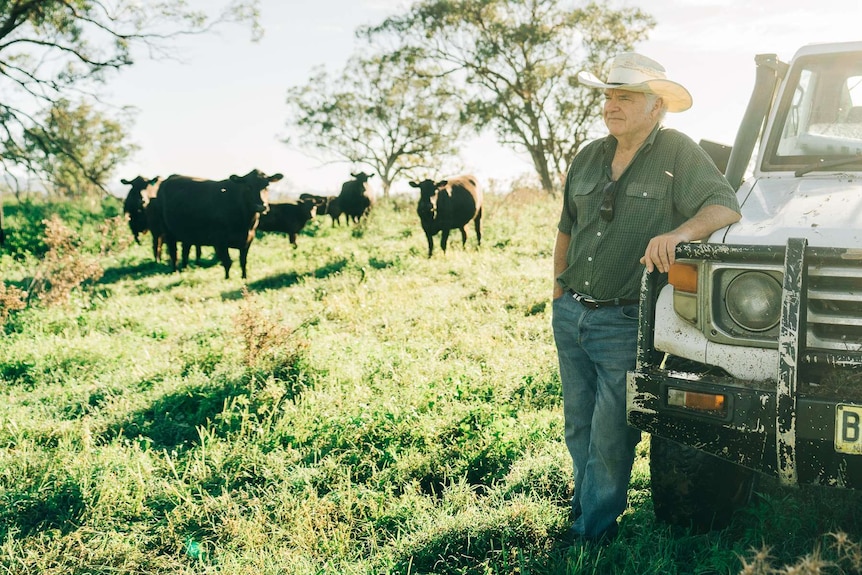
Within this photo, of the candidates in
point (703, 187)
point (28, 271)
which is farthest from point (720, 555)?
point (28, 271)

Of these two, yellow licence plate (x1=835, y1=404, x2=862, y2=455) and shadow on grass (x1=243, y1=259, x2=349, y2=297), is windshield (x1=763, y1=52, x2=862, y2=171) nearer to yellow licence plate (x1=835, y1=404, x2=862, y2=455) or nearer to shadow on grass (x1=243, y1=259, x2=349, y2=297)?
yellow licence plate (x1=835, y1=404, x2=862, y2=455)

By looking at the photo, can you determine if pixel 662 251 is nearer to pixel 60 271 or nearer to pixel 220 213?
pixel 60 271

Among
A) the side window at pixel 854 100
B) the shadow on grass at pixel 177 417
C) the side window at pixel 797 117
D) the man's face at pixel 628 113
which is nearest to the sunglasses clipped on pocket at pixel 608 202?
the man's face at pixel 628 113

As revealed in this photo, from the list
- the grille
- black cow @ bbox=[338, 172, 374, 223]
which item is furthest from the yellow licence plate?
black cow @ bbox=[338, 172, 374, 223]

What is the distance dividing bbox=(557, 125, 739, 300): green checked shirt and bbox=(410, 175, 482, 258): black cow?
381 inches

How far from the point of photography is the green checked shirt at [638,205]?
10.4ft

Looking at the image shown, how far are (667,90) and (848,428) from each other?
165cm

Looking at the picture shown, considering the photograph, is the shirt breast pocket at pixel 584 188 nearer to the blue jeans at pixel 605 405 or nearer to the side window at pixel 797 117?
the blue jeans at pixel 605 405

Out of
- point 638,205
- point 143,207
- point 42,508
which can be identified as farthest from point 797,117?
point 143,207

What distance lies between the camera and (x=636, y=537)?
3371 millimetres

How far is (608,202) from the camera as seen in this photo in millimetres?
3279

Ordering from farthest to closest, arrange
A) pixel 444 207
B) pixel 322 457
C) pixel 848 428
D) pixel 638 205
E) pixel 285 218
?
pixel 285 218
pixel 444 207
pixel 322 457
pixel 638 205
pixel 848 428

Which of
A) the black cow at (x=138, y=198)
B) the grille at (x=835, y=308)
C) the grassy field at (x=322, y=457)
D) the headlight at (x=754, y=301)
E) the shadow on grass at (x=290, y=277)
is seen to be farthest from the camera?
the black cow at (x=138, y=198)

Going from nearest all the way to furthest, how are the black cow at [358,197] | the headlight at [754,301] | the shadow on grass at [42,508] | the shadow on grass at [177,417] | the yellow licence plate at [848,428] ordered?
1. the yellow licence plate at [848,428]
2. the headlight at [754,301]
3. the shadow on grass at [42,508]
4. the shadow on grass at [177,417]
5. the black cow at [358,197]
